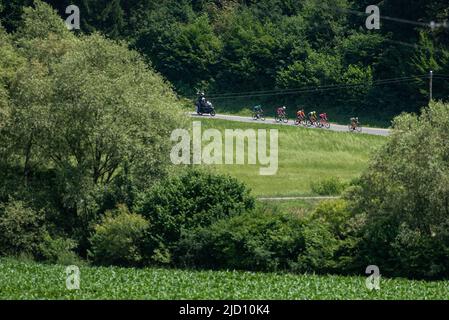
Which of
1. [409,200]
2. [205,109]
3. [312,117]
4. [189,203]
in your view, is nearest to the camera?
[409,200]

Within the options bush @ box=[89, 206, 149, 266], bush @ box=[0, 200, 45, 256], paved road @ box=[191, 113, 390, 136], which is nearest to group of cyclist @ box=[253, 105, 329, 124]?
paved road @ box=[191, 113, 390, 136]

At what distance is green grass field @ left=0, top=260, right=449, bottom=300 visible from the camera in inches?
1933

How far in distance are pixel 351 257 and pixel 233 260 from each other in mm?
5260

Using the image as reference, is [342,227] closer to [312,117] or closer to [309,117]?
[312,117]

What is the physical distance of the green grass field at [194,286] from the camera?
49.1 metres

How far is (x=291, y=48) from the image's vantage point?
356 ft

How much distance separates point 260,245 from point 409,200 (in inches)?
264

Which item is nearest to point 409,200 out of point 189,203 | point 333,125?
point 189,203

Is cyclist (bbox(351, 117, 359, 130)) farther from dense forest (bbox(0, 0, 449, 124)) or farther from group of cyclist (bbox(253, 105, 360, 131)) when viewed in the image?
dense forest (bbox(0, 0, 449, 124))

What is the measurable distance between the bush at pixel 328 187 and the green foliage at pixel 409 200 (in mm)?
13426

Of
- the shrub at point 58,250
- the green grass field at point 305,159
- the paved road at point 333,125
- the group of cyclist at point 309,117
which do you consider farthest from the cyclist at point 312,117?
the shrub at point 58,250

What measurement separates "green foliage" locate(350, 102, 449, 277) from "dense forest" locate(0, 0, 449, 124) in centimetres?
3807

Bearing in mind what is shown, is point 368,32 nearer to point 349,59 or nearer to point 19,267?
point 349,59

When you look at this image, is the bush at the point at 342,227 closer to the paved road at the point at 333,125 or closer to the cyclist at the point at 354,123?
the cyclist at the point at 354,123
